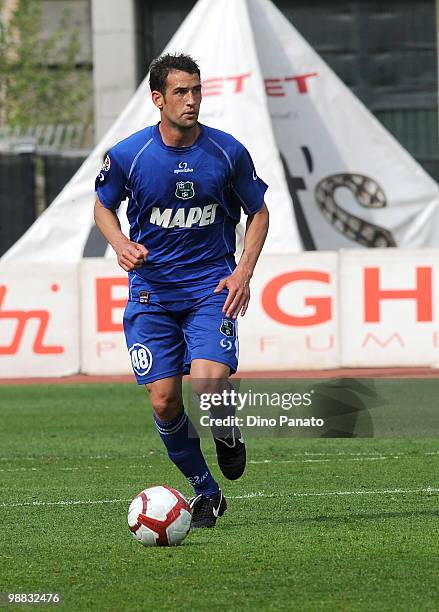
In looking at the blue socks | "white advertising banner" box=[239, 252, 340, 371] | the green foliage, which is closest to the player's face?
the blue socks

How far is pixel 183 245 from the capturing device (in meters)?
8.09

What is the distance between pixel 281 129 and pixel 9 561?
17079 millimetres

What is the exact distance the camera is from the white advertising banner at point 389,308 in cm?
1777

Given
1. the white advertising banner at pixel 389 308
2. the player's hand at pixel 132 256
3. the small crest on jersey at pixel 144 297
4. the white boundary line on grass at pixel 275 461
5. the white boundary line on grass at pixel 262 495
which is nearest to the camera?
the player's hand at pixel 132 256

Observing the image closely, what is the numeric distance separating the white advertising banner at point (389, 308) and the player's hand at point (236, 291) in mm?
9916

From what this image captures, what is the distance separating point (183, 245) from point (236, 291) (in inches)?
14.3

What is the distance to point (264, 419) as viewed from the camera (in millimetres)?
8039

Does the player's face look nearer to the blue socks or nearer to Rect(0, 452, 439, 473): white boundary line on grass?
the blue socks

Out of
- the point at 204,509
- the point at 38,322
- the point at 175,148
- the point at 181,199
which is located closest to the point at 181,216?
the point at 181,199

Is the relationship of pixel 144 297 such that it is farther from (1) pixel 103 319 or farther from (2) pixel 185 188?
(1) pixel 103 319

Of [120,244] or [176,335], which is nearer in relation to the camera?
[120,244]

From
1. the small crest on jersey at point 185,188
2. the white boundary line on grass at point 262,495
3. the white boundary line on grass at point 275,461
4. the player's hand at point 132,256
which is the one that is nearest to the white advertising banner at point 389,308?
the white boundary line on grass at point 275,461

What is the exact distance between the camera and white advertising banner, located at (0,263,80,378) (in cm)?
1827

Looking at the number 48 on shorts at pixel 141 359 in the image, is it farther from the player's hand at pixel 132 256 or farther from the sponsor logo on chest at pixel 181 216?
the sponsor logo on chest at pixel 181 216
